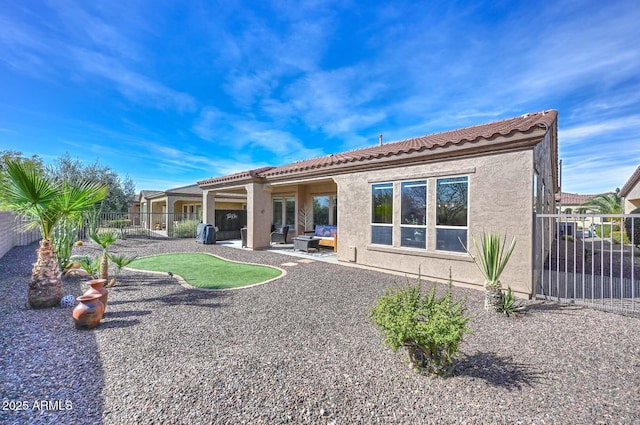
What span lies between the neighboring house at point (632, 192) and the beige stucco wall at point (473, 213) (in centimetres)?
1991

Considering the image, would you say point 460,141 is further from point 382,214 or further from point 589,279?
point 589,279

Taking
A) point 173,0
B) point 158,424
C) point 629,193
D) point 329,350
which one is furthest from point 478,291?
point 629,193

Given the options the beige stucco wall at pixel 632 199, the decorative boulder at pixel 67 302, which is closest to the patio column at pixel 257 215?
the decorative boulder at pixel 67 302

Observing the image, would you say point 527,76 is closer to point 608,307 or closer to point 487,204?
point 487,204

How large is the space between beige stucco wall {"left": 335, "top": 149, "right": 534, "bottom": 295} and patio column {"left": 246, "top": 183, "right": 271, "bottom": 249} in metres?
6.79

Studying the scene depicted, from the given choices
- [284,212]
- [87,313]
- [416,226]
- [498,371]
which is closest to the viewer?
[498,371]

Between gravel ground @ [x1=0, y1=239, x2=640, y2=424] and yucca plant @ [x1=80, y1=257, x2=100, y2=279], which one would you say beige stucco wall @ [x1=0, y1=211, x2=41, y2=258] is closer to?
yucca plant @ [x1=80, y1=257, x2=100, y2=279]

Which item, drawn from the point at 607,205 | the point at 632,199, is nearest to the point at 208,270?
the point at 632,199

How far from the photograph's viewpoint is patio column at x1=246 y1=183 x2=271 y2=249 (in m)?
15.8

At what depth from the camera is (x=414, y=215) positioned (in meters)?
Result: 9.55

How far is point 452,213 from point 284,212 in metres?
14.5

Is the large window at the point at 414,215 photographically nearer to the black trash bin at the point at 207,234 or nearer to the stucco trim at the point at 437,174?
the stucco trim at the point at 437,174

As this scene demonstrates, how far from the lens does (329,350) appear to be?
429cm

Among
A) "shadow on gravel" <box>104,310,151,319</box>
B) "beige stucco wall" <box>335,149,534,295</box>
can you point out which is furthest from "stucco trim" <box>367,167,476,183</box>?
"shadow on gravel" <box>104,310,151,319</box>
